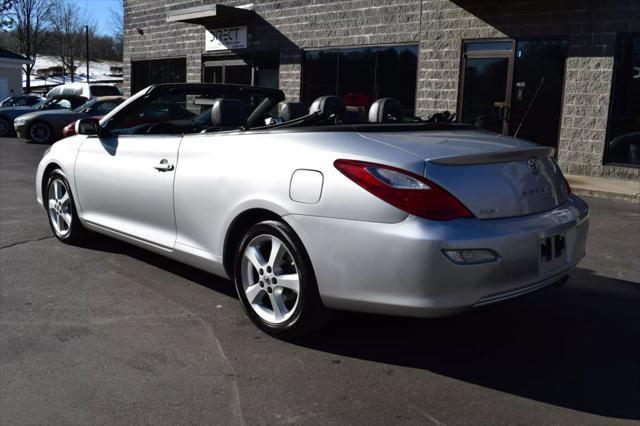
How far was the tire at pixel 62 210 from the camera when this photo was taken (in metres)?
5.71

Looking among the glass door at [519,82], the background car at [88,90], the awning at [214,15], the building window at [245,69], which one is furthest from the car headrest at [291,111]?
the background car at [88,90]

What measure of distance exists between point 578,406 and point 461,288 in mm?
760

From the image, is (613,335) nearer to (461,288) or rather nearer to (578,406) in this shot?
(578,406)

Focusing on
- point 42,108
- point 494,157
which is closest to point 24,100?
point 42,108

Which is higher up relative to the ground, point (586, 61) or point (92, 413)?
point (586, 61)

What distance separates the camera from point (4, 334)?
378cm

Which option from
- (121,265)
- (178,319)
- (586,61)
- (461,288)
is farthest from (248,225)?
(586,61)

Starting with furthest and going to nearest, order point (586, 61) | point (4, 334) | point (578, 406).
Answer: point (586, 61) < point (4, 334) < point (578, 406)

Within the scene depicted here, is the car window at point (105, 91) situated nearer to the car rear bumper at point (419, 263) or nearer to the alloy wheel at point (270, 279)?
the alloy wheel at point (270, 279)

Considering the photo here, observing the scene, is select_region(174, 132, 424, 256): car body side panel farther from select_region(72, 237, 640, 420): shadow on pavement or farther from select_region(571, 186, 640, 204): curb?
select_region(571, 186, 640, 204): curb

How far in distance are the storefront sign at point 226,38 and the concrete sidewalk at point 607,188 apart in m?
10.4

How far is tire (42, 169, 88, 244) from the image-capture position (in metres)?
5.71

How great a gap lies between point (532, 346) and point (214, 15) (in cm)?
1592

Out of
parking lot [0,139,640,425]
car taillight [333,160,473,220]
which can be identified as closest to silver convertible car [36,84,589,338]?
car taillight [333,160,473,220]
